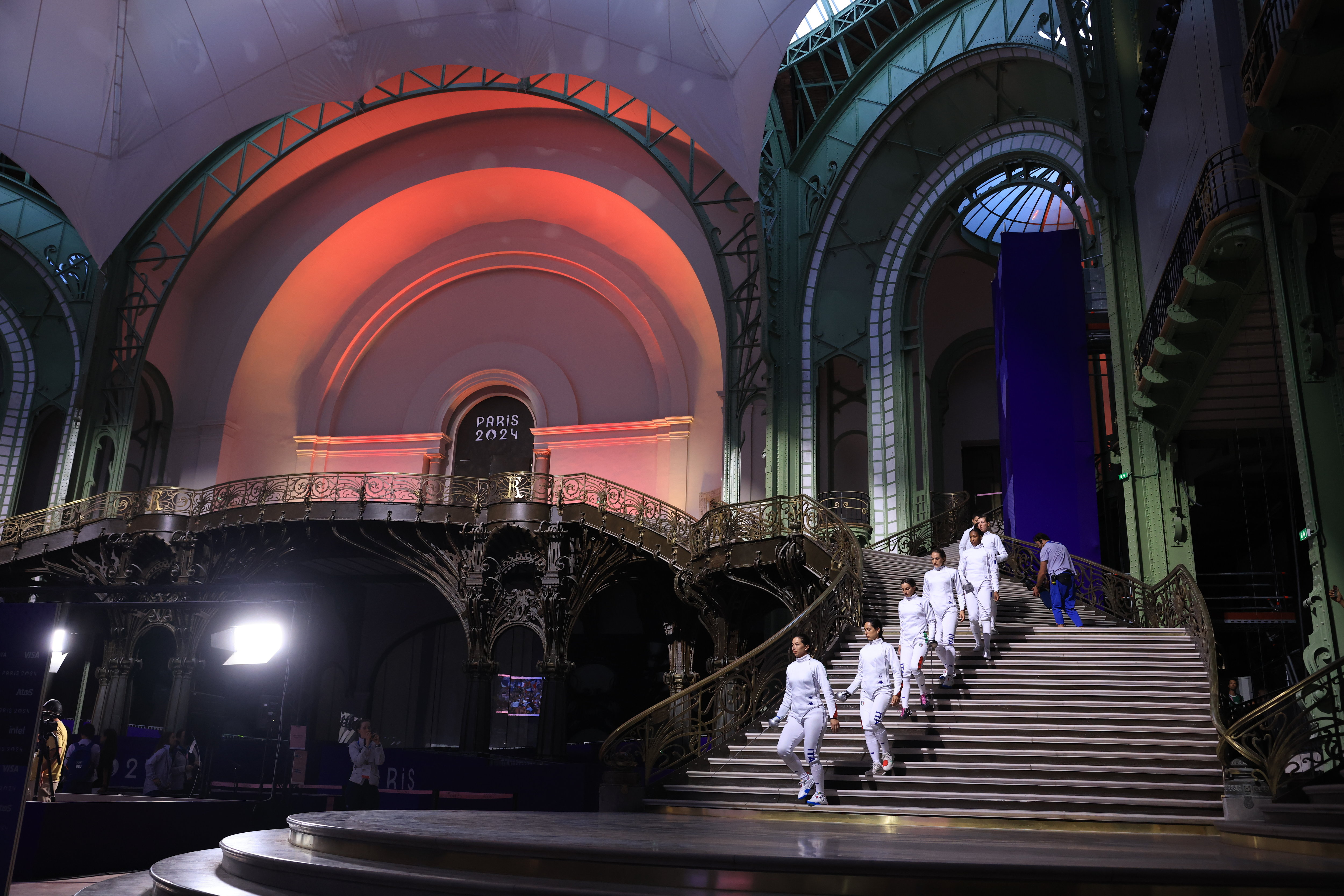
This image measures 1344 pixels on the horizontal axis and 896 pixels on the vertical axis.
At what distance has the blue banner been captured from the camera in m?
4.38

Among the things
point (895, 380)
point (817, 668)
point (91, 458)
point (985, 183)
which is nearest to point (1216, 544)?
point (895, 380)

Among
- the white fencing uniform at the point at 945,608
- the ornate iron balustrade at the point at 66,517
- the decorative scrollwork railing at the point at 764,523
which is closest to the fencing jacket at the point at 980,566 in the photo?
the white fencing uniform at the point at 945,608

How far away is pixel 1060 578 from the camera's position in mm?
13422

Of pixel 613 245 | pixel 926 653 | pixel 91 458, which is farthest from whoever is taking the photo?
pixel 613 245

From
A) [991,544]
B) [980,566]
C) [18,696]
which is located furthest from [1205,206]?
[18,696]

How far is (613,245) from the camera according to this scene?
90.4 feet

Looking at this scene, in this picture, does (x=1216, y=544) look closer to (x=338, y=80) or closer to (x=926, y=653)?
(x=926, y=653)

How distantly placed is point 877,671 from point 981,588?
277 centimetres

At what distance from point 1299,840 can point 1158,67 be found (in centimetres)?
1191

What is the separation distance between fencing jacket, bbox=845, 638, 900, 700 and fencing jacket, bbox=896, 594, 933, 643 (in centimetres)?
111

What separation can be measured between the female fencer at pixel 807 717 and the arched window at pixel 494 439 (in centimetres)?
1959

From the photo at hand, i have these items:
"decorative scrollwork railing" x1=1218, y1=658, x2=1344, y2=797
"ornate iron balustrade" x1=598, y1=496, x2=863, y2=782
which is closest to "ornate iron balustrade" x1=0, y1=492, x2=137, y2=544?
"ornate iron balustrade" x1=598, y1=496, x2=863, y2=782

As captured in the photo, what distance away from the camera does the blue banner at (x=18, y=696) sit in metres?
4.38

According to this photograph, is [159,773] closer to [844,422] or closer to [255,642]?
[255,642]
